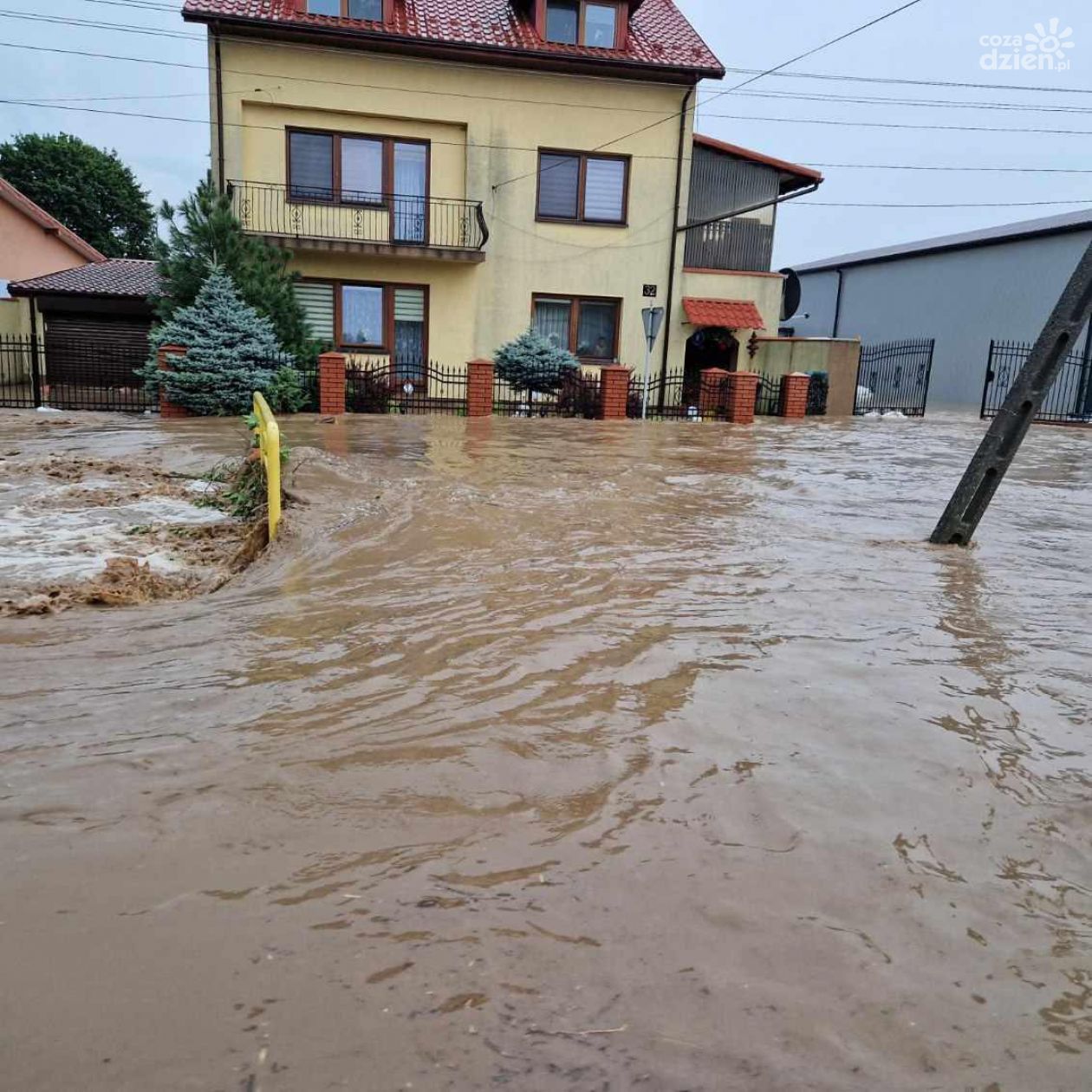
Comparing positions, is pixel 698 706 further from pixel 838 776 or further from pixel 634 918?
pixel 634 918

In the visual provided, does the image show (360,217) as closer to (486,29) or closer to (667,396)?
(486,29)

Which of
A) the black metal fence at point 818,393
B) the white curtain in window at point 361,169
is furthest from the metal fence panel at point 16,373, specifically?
the black metal fence at point 818,393

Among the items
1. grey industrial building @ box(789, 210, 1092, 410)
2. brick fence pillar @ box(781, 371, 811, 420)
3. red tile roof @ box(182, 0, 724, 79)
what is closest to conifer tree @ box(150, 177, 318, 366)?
red tile roof @ box(182, 0, 724, 79)

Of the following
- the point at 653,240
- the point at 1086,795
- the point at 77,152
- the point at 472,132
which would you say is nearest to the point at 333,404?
the point at 472,132

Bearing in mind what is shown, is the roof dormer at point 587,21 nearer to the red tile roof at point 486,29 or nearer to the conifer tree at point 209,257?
the red tile roof at point 486,29

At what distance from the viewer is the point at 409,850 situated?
2.59 m

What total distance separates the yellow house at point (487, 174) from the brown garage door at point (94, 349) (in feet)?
20.1

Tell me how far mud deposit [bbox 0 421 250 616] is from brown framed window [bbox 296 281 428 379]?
378 inches

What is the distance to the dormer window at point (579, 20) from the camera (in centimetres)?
1942

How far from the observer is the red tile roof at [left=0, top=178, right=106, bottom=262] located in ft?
87.8

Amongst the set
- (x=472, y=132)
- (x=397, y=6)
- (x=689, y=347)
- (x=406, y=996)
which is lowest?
(x=406, y=996)

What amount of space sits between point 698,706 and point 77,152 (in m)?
49.1

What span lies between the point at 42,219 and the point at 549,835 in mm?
30956

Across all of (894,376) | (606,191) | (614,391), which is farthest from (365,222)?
(894,376)
